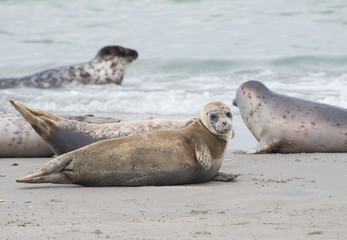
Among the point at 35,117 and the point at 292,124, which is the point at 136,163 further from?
the point at 292,124

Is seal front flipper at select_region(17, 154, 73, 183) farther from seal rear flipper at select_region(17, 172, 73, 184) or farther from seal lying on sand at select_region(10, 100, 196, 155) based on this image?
seal lying on sand at select_region(10, 100, 196, 155)

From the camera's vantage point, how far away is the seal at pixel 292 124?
270 inches

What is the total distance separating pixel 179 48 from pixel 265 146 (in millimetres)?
10880

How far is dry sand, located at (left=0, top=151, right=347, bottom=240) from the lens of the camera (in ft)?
10.5

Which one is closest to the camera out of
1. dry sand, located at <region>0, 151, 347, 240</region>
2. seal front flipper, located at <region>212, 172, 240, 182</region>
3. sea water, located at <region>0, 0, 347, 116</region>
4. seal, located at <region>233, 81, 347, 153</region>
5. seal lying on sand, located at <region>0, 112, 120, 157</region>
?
dry sand, located at <region>0, 151, 347, 240</region>

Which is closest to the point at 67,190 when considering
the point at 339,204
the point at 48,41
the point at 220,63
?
the point at 339,204

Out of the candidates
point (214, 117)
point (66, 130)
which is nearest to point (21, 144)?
point (66, 130)

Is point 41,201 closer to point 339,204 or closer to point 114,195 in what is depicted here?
point 114,195

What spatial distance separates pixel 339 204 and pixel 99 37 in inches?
638

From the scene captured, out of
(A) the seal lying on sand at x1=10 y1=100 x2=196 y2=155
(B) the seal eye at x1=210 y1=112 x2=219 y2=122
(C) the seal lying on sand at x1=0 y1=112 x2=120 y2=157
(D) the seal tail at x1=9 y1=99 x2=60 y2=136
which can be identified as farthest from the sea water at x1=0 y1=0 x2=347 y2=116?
(B) the seal eye at x1=210 y1=112 x2=219 y2=122

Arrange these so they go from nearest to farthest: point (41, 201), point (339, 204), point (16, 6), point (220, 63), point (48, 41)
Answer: point (339, 204), point (41, 201), point (220, 63), point (48, 41), point (16, 6)

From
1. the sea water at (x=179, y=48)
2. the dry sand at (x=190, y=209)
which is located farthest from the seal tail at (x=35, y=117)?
the sea water at (x=179, y=48)

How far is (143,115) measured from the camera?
9.90 meters

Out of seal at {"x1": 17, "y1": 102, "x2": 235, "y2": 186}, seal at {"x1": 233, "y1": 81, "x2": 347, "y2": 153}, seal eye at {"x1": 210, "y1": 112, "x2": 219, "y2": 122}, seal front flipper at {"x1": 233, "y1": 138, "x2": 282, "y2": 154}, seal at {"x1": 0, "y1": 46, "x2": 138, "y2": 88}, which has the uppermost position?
seal eye at {"x1": 210, "y1": 112, "x2": 219, "y2": 122}
